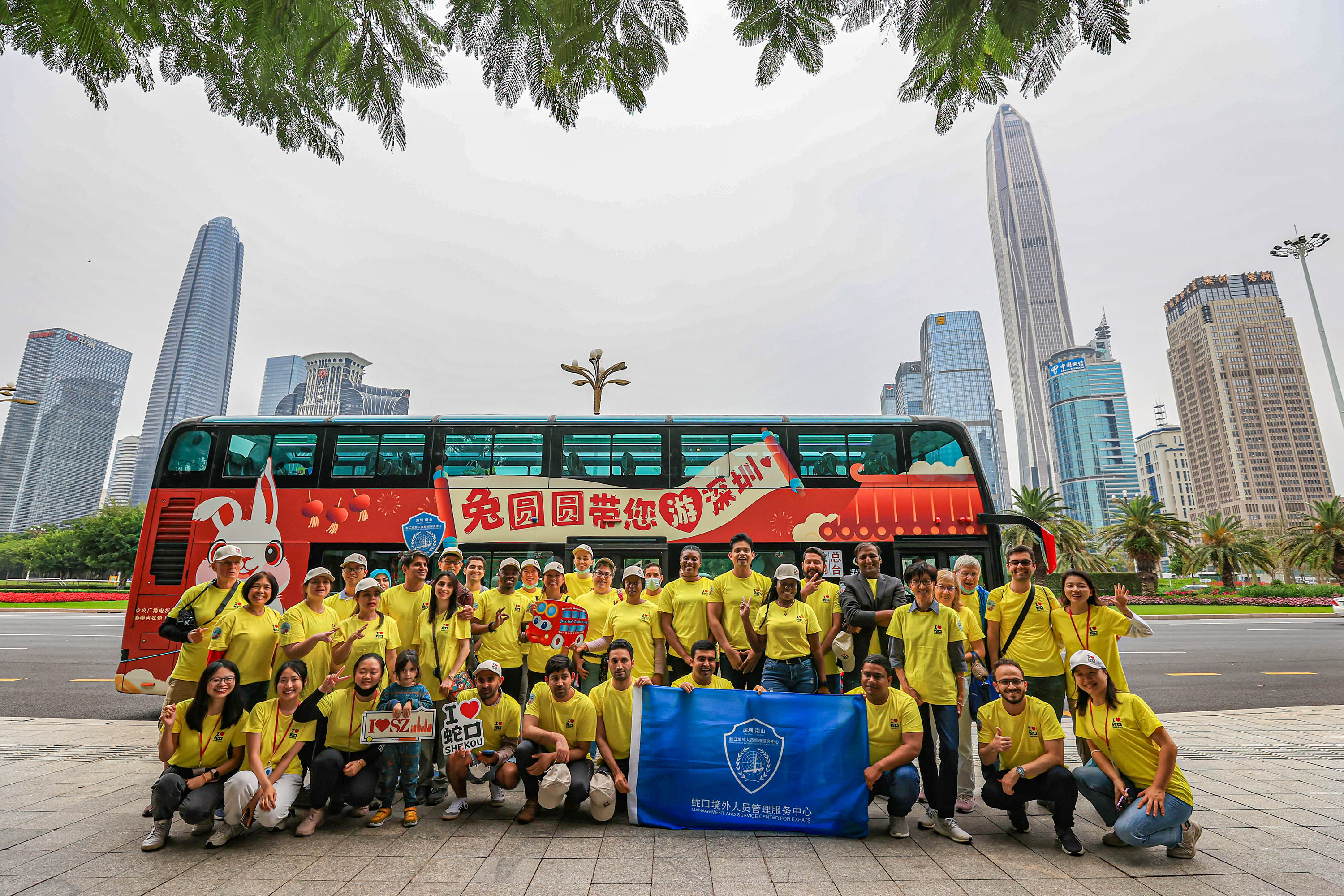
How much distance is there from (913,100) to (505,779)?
17.3 ft

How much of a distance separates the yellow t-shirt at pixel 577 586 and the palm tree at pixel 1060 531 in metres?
26.5

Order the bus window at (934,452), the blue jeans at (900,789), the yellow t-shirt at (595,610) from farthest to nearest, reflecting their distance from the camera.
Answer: the bus window at (934,452)
the yellow t-shirt at (595,610)
the blue jeans at (900,789)

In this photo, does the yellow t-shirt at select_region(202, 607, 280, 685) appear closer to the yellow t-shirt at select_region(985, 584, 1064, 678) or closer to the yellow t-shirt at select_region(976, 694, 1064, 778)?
the yellow t-shirt at select_region(976, 694, 1064, 778)

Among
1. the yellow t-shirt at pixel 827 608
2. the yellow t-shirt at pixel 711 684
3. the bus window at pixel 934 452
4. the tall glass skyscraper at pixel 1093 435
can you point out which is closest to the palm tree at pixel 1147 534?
the bus window at pixel 934 452

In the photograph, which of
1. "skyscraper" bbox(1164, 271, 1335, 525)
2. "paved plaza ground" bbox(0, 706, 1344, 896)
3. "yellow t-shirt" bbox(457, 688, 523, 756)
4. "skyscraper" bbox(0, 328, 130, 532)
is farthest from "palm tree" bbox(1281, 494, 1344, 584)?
"skyscraper" bbox(0, 328, 130, 532)

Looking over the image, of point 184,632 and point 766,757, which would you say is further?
point 184,632

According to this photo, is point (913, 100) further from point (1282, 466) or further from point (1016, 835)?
point (1282, 466)

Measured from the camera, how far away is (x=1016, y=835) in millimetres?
4320

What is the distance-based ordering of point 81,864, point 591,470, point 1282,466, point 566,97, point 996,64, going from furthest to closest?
point 1282,466, point 591,470, point 81,864, point 566,97, point 996,64

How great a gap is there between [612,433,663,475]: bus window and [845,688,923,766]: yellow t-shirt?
4664 mm

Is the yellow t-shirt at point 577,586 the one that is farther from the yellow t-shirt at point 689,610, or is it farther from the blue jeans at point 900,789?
the blue jeans at point 900,789

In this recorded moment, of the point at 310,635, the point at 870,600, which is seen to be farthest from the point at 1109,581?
the point at 310,635

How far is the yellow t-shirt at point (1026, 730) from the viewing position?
14.2ft

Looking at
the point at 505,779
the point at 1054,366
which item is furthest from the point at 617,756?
the point at 1054,366
